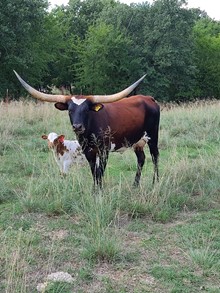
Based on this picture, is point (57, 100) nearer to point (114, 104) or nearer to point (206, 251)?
point (114, 104)

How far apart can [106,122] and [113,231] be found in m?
1.92

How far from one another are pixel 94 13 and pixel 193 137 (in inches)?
1482

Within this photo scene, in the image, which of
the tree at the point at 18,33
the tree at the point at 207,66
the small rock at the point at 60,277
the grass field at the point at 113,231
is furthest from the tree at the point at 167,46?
the small rock at the point at 60,277

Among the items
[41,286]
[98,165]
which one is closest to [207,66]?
[98,165]

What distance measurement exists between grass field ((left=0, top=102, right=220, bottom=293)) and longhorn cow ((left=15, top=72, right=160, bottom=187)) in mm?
383

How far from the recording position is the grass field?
3.49 metres

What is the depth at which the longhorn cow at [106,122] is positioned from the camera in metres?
5.54

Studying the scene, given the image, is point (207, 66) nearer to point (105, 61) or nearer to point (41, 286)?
point (105, 61)

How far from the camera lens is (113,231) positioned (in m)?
4.49

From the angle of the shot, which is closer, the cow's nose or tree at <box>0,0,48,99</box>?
the cow's nose

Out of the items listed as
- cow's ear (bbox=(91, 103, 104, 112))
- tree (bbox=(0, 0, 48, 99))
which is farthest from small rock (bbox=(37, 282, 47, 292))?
tree (bbox=(0, 0, 48, 99))

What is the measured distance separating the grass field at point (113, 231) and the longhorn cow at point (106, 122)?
A: 0.38 metres

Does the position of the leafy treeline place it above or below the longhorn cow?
above

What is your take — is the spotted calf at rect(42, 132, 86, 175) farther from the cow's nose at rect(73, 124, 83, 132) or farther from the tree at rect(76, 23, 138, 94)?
the tree at rect(76, 23, 138, 94)
